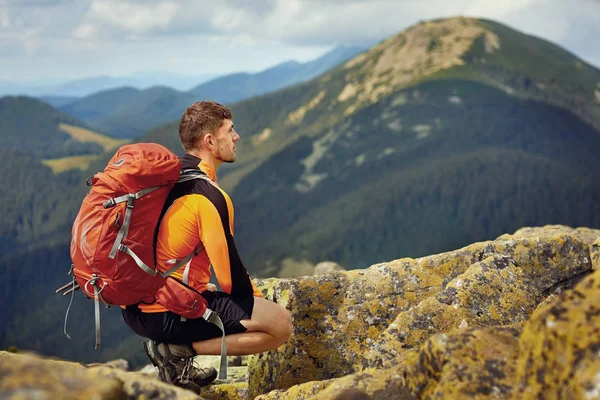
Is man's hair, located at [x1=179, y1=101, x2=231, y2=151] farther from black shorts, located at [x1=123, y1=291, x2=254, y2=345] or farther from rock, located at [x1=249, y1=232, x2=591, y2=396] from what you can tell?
rock, located at [x1=249, y1=232, x2=591, y2=396]

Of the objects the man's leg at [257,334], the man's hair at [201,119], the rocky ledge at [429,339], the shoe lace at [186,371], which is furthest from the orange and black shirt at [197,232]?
the rocky ledge at [429,339]

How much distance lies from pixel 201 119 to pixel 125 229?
94.6 inches

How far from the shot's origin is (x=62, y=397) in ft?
15.2

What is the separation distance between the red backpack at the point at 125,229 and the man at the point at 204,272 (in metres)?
0.31

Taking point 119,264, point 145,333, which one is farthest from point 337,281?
point 119,264

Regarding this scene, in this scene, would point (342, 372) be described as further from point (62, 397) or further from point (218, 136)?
point (62, 397)

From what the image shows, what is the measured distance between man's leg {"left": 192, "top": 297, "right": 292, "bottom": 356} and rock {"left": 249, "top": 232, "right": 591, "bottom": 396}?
1200 millimetres

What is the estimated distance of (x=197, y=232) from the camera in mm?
8719

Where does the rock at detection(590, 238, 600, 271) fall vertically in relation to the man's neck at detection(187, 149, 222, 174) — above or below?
below

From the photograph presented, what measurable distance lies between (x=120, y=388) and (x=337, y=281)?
6724 mm

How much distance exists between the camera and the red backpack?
7891 mm

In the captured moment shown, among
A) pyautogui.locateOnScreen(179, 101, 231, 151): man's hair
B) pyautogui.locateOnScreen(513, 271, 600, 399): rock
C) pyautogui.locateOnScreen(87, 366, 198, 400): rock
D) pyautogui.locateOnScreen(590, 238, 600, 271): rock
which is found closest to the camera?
pyautogui.locateOnScreen(513, 271, 600, 399): rock

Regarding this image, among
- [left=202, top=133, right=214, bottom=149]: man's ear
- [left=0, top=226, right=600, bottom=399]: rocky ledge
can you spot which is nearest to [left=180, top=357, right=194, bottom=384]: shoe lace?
[left=0, top=226, right=600, bottom=399]: rocky ledge

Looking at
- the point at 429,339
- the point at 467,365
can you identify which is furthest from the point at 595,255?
the point at 467,365
